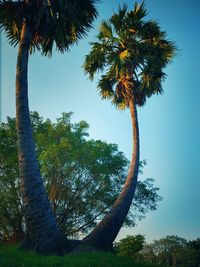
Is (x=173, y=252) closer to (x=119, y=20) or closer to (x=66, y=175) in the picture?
(x=66, y=175)

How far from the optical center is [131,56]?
17.4m

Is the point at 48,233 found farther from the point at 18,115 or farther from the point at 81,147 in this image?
the point at 81,147

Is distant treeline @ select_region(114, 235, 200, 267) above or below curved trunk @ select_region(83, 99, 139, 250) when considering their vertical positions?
above

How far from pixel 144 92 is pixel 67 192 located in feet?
26.7

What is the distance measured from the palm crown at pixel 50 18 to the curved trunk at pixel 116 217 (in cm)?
595

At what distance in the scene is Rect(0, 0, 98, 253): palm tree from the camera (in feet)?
31.4

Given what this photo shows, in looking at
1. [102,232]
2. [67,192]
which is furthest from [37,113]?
[102,232]

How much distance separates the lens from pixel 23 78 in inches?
453

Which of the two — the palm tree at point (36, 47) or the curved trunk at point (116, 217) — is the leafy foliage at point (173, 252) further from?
the palm tree at point (36, 47)

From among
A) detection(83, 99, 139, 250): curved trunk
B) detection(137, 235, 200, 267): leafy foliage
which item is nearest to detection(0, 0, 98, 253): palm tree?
detection(83, 99, 139, 250): curved trunk

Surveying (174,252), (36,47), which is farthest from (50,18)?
(174,252)

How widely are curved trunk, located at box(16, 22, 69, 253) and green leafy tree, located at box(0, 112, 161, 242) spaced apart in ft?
25.5

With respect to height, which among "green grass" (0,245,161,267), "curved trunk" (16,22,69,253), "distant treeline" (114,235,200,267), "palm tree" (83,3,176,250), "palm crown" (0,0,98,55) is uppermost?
"palm tree" (83,3,176,250)

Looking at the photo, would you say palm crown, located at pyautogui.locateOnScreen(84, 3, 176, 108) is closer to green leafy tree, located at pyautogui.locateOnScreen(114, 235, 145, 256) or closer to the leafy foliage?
green leafy tree, located at pyautogui.locateOnScreen(114, 235, 145, 256)
